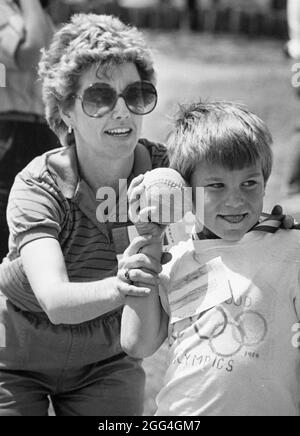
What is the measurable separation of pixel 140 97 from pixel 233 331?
93 cm

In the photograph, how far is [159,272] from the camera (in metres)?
2.54

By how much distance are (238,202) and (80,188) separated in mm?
658

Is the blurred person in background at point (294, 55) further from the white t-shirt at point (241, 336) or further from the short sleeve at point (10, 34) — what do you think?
the white t-shirt at point (241, 336)

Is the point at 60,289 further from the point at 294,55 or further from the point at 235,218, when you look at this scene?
the point at 294,55

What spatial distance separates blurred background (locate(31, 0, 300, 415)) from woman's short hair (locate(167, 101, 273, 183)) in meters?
0.17

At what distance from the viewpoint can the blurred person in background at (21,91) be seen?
389 centimetres

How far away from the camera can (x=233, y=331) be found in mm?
2492

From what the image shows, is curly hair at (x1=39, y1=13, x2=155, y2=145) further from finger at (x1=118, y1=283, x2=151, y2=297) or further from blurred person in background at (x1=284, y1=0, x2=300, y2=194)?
blurred person in background at (x1=284, y1=0, x2=300, y2=194)

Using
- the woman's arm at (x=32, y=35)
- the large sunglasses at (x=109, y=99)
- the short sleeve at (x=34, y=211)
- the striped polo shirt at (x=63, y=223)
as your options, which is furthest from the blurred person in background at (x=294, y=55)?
the short sleeve at (x=34, y=211)

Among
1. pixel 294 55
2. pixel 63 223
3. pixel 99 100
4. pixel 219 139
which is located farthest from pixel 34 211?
pixel 294 55

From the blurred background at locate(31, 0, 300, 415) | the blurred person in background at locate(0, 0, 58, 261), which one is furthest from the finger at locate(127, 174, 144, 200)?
the blurred person in background at locate(0, 0, 58, 261)

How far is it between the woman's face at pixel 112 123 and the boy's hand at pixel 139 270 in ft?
1.77

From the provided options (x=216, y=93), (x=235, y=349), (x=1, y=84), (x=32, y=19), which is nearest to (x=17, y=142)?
(x=1, y=84)
